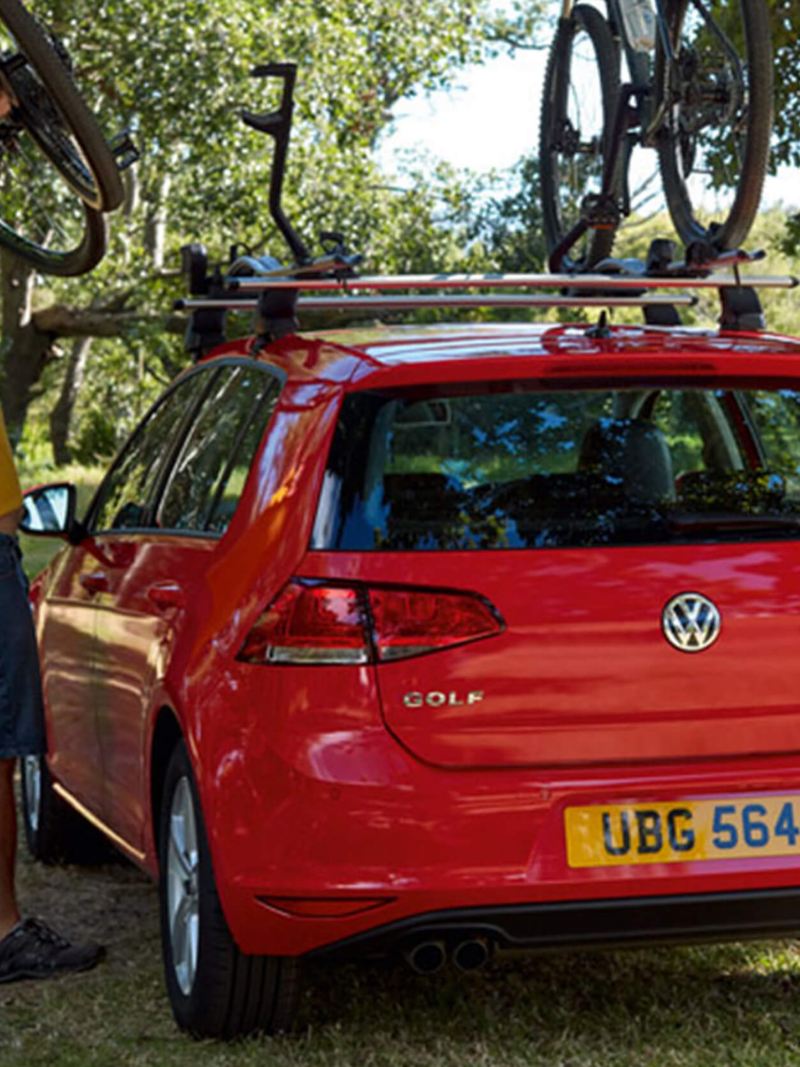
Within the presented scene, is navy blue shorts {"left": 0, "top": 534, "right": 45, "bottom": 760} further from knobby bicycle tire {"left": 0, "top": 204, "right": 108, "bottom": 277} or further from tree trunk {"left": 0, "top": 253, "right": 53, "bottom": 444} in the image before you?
tree trunk {"left": 0, "top": 253, "right": 53, "bottom": 444}

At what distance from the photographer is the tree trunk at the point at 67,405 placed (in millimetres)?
46594

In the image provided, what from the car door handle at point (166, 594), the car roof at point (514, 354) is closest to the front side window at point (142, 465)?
the car door handle at point (166, 594)

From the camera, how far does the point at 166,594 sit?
5281 millimetres

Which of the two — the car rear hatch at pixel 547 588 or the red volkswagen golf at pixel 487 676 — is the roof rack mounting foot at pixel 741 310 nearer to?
the red volkswagen golf at pixel 487 676

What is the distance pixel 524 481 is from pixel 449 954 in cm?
96

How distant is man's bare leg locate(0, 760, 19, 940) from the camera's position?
589 centimetres

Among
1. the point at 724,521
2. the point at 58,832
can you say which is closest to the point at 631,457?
the point at 724,521

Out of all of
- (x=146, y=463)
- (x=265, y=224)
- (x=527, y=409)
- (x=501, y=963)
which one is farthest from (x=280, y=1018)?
(x=265, y=224)

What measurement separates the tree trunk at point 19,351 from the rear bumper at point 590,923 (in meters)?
29.0

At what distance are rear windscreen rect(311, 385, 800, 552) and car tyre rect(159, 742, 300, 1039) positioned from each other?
2.51 feet

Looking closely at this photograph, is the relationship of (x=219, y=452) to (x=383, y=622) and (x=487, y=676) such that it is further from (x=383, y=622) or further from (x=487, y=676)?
(x=487, y=676)

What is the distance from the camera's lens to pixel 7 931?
233 inches

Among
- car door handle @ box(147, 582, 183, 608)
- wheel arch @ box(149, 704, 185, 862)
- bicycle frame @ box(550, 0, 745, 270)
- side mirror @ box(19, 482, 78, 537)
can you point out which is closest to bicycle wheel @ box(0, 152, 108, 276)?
side mirror @ box(19, 482, 78, 537)

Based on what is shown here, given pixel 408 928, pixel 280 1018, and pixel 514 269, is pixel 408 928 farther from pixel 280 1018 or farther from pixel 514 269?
pixel 514 269
